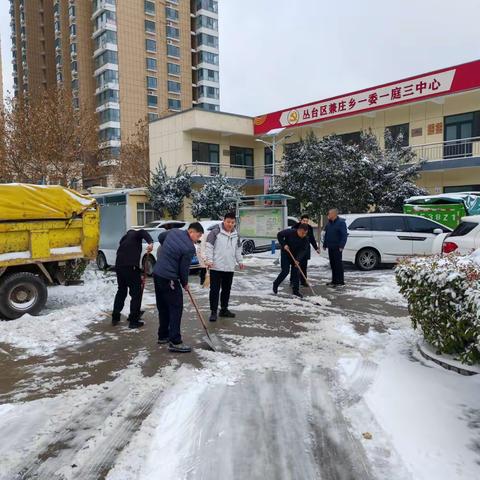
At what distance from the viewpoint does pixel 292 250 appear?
952 cm

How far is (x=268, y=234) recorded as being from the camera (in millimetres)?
16109

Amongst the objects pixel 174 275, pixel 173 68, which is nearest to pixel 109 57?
pixel 173 68

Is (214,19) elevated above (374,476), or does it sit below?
above

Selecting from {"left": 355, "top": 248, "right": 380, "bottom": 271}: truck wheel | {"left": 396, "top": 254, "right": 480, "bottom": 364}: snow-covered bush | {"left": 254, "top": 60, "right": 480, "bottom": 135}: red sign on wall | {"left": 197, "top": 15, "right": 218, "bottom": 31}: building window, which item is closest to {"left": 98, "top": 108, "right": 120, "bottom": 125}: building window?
{"left": 197, "top": 15, "right": 218, "bottom": 31}: building window

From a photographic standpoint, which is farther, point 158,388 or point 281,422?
point 158,388

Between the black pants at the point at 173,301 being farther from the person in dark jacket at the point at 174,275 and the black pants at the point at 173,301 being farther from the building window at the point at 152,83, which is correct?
the building window at the point at 152,83

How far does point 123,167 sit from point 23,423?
37.1m

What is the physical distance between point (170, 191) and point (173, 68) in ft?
152

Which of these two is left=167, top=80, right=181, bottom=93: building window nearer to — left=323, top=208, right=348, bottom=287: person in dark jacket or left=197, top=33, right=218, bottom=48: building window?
left=197, top=33, right=218, bottom=48: building window

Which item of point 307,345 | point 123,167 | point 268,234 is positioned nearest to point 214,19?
point 123,167

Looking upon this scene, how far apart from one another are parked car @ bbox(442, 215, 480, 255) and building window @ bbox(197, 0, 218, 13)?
2849 inches

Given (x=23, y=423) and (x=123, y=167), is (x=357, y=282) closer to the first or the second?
(x=23, y=423)

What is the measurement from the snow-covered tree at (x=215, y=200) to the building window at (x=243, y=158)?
27.9 ft

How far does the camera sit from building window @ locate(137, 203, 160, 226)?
30.5 m
